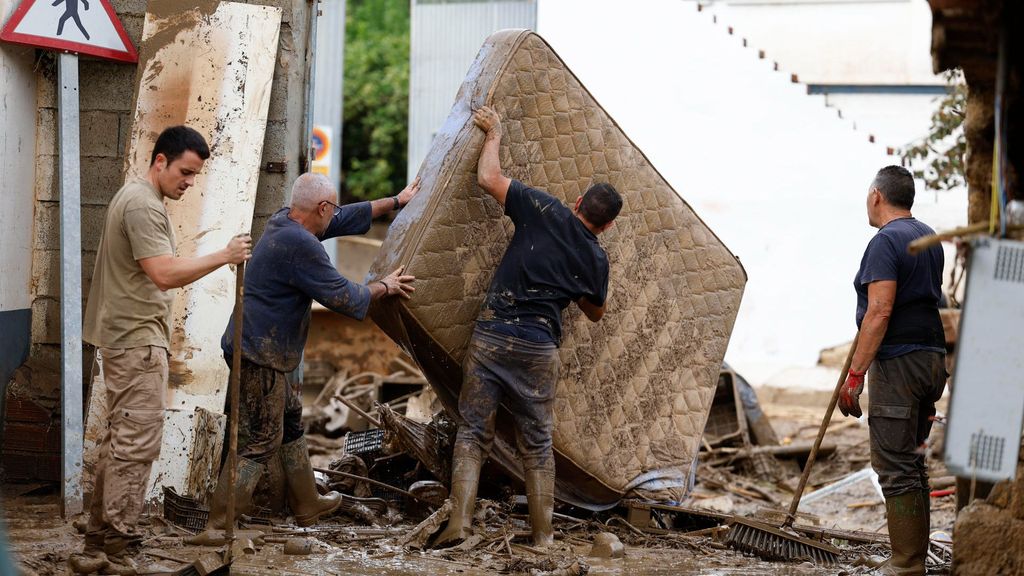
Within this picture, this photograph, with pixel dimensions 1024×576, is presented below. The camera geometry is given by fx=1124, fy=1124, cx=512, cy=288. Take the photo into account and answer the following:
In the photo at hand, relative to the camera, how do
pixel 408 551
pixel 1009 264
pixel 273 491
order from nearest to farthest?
pixel 1009 264 → pixel 408 551 → pixel 273 491

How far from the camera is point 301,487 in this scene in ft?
19.4

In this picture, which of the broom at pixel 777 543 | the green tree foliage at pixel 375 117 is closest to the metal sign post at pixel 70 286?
the broom at pixel 777 543

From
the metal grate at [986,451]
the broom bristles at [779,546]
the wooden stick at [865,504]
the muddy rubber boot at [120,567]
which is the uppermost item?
the metal grate at [986,451]

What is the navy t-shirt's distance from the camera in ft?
18.0

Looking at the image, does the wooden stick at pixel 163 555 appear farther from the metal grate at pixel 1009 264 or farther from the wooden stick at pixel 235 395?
the metal grate at pixel 1009 264

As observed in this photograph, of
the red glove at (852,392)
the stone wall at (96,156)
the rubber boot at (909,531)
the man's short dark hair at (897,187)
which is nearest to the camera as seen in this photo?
the rubber boot at (909,531)

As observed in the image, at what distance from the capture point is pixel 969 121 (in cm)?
442

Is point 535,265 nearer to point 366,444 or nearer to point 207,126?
point 366,444

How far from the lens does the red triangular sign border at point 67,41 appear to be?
19.9ft

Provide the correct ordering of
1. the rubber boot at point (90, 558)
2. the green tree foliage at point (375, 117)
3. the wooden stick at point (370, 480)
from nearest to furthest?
the rubber boot at point (90, 558) → the wooden stick at point (370, 480) → the green tree foliage at point (375, 117)

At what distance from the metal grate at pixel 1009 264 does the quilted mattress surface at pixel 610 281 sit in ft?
8.70

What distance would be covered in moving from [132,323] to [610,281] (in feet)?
8.58

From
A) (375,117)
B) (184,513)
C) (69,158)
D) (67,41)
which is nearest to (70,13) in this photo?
(67,41)

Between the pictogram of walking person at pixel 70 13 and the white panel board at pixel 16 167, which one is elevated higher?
the pictogram of walking person at pixel 70 13
